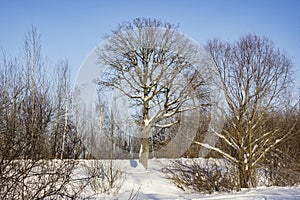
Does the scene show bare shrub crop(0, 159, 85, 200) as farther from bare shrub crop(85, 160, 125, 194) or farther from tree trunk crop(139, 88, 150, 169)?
tree trunk crop(139, 88, 150, 169)

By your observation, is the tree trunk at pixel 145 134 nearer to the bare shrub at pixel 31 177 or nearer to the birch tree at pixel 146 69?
the birch tree at pixel 146 69

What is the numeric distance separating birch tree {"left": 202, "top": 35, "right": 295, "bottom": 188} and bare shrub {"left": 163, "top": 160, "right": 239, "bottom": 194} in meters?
0.58

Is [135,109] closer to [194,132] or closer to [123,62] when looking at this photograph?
[123,62]

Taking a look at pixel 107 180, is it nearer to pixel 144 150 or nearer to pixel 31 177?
pixel 144 150

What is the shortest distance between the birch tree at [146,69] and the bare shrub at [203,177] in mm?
3213

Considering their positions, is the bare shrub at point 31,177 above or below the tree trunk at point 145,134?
below

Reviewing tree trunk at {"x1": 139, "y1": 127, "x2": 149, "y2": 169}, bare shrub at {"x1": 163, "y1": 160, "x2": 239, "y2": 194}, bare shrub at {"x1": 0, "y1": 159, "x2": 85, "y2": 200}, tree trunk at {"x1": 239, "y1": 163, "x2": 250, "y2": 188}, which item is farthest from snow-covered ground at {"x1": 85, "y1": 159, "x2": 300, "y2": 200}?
bare shrub at {"x1": 0, "y1": 159, "x2": 85, "y2": 200}

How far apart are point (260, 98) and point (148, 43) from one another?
24.4 feet

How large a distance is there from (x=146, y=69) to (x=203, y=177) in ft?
22.9

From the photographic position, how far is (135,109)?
713 inches

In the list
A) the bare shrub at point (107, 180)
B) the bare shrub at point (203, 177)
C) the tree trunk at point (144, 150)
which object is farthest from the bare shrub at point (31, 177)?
the tree trunk at point (144, 150)

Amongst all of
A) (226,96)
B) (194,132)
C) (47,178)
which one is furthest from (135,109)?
(47,178)

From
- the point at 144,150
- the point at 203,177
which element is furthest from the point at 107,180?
the point at 144,150

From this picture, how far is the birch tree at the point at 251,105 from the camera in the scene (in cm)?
1254
